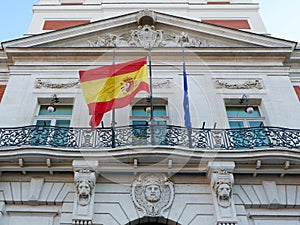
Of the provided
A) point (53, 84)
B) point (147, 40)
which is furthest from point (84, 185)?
point (147, 40)

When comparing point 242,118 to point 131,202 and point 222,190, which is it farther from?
point 131,202

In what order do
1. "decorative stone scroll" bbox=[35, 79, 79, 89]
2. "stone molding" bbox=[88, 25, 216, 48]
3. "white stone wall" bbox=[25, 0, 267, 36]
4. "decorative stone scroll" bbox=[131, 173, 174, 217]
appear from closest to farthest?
"decorative stone scroll" bbox=[131, 173, 174, 217], "decorative stone scroll" bbox=[35, 79, 79, 89], "stone molding" bbox=[88, 25, 216, 48], "white stone wall" bbox=[25, 0, 267, 36]

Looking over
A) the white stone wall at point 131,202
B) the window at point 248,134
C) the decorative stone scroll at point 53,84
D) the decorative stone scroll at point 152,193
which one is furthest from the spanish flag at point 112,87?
the window at point 248,134

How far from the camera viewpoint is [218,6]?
1766cm

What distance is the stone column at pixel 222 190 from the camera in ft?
29.9

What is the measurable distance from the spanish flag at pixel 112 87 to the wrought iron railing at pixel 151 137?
54 centimetres

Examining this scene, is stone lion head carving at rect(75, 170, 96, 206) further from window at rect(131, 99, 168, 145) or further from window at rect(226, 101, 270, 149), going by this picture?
window at rect(226, 101, 270, 149)

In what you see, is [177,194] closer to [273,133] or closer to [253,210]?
[253,210]

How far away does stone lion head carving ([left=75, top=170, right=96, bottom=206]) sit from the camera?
9344 mm

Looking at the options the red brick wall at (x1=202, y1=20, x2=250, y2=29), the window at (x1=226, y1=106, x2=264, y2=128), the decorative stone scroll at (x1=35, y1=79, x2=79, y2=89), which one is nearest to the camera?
the window at (x1=226, y1=106, x2=264, y2=128)

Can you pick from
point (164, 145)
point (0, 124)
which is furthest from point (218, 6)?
point (0, 124)

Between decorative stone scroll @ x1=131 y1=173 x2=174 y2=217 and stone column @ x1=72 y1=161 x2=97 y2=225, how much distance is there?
114 centimetres

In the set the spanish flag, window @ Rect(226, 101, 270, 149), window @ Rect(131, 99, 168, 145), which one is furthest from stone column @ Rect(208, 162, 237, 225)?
the spanish flag

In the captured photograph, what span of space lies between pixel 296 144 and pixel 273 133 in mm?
716
